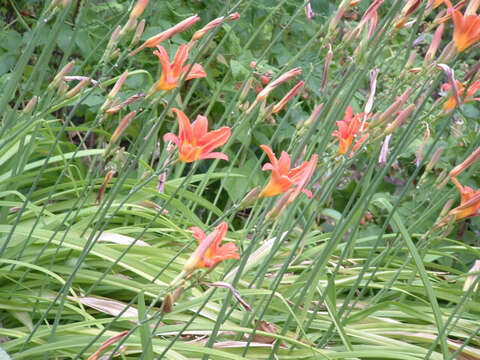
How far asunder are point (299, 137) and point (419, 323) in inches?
25.5

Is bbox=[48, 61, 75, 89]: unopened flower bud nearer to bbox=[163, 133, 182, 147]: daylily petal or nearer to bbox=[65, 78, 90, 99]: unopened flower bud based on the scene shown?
bbox=[65, 78, 90, 99]: unopened flower bud

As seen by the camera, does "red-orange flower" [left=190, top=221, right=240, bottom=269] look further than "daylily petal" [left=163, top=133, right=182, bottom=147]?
No

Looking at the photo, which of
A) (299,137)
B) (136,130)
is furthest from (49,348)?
(136,130)

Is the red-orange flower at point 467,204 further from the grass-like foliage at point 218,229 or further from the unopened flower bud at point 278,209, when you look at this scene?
the unopened flower bud at point 278,209

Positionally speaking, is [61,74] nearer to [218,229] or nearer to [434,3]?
[218,229]

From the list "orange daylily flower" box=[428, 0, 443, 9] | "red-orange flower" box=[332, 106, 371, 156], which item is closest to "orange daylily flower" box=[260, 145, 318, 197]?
"red-orange flower" box=[332, 106, 371, 156]

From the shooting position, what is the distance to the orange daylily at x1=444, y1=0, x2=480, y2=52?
1213mm

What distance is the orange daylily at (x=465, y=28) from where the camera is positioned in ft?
3.98

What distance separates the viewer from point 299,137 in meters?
1.67

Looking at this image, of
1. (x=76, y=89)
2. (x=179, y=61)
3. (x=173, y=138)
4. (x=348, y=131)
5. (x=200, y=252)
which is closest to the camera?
(x=200, y=252)

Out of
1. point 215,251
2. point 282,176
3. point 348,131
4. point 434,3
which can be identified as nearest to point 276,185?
point 282,176

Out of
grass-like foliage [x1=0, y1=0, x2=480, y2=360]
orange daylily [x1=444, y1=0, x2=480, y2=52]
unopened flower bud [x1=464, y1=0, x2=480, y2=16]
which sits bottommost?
grass-like foliage [x1=0, y1=0, x2=480, y2=360]

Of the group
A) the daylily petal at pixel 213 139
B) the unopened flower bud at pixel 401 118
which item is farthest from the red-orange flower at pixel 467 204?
the daylily petal at pixel 213 139

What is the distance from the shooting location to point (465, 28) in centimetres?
123
